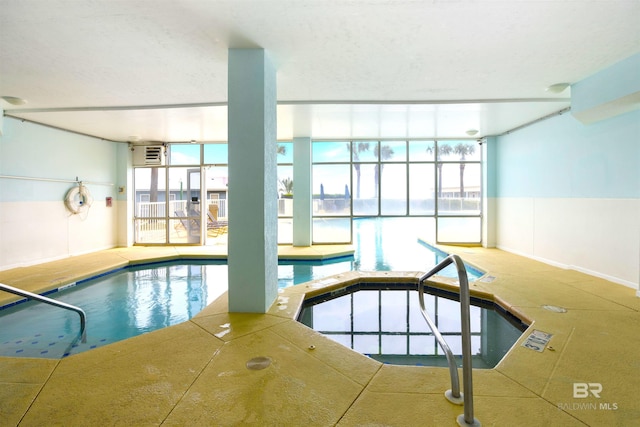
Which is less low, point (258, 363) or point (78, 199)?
point (78, 199)

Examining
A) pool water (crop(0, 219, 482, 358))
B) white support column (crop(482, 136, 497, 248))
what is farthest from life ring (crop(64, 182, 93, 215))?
white support column (crop(482, 136, 497, 248))

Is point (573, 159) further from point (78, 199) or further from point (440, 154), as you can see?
point (78, 199)

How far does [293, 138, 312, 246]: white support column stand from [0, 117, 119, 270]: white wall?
4.63 m

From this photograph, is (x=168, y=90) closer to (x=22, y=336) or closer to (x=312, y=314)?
(x=22, y=336)

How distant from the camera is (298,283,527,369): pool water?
265 cm

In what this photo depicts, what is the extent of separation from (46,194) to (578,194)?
372 inches

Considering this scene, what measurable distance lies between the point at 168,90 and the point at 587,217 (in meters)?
6.38

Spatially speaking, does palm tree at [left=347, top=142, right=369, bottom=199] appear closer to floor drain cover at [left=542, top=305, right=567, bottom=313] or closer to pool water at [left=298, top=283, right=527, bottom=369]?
pool water at [left=298, top=283, right=527, bottom=369]

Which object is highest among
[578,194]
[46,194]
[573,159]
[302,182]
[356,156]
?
[356,156]

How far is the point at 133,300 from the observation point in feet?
13.1

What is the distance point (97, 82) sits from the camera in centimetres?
375

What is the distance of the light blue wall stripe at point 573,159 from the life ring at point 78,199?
931cm

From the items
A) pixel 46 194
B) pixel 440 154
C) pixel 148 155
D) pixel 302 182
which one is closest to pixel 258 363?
pixel 302 182

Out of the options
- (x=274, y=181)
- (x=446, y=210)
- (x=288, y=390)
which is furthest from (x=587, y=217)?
(x=288, y=390)
